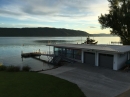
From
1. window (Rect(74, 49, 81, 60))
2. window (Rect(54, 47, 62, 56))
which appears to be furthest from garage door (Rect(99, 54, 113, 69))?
window (Rect(54, 47, 62, 56))

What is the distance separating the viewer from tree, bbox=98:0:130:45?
30453 mm

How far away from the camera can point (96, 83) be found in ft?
38.1

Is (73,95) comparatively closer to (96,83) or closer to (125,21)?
(96,83)

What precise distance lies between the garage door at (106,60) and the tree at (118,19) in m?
15.9

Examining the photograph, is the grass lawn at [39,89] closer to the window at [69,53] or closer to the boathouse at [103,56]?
the boathouse at [103,56]

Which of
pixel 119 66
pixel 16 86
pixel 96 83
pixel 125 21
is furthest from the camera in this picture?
pixel 125 21

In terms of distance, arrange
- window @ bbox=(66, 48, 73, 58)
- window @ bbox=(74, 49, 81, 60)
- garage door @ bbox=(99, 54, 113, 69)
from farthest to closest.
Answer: window @ bbox=(66, 48, 73, 58)
window @ bbox=(74, 49, 81, 60)
garage door @ bbox=(99, 54, 113, 69)

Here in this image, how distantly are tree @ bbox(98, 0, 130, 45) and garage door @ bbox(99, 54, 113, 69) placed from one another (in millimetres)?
15919

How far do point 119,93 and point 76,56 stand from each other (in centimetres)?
1305

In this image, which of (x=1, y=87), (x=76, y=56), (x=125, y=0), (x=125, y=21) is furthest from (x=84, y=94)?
(x=125, y=0)

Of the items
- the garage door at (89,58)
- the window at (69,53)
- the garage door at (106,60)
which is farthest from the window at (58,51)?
the garage door at (106,60)

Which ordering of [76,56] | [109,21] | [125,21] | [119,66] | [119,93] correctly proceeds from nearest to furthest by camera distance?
1. [119,93]
2. [119,66]
3. [76,56]
4. [125,21]
5. [109,21]

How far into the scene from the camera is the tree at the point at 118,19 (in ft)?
99.9

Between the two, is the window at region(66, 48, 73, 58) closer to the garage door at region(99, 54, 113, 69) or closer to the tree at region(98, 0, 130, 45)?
the garage door at region(99, 54, 113, 69)
